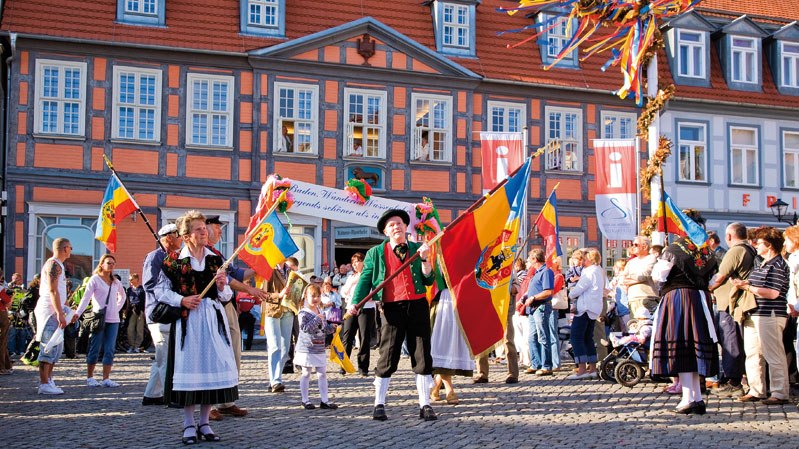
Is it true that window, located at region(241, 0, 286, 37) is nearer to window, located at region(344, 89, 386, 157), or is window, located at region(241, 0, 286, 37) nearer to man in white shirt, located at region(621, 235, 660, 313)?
window, located at region(344, 89, 386, 157)

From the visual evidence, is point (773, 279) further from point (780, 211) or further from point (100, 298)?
point (780, 211)

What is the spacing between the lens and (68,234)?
19.9m

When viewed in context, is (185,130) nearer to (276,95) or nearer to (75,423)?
(276,95)

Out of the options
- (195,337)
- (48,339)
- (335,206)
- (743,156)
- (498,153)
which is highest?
(743,156)

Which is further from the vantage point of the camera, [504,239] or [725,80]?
[725,80]

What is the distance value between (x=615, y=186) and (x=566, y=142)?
16.7ft

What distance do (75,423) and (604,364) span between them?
20.2 feet

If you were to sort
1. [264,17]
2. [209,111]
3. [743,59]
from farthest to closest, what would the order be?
[743,59]
[264,17]
[209,111]

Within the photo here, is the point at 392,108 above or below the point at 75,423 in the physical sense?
above

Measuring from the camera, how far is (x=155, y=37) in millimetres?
20812

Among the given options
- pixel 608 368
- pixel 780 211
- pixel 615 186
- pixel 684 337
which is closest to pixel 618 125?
pixel 780 211

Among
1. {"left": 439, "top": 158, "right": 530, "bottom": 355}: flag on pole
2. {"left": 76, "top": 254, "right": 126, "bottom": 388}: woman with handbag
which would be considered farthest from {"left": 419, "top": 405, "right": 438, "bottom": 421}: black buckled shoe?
{"left": 76, "top": 254, "right": 126, "bottom": 388}: woman with handbag

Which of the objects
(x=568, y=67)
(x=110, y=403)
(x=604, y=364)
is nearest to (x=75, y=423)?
(x=110, y=403)

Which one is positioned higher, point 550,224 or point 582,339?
point 550,224
